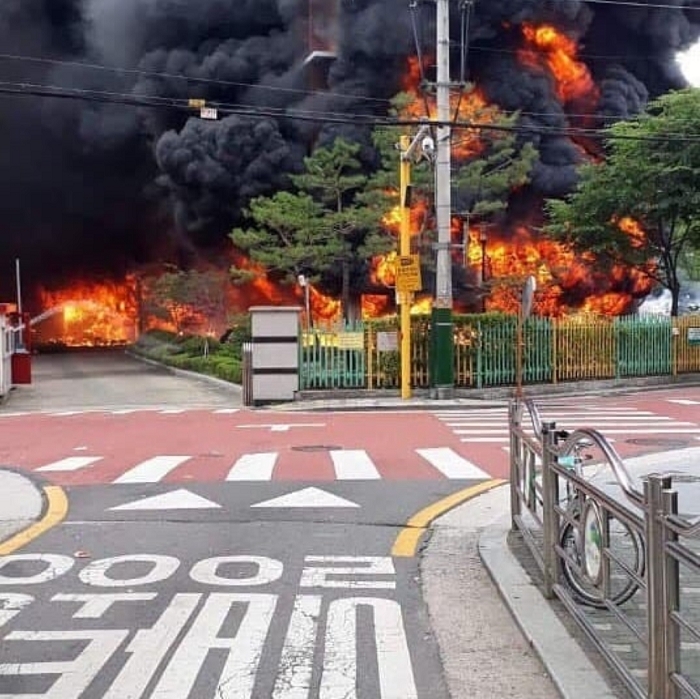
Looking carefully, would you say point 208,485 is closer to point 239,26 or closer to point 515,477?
point 515,477

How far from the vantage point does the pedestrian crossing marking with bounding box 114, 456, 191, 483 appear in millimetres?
10312

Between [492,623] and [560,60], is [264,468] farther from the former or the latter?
[560,60]

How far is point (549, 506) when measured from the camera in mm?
5289

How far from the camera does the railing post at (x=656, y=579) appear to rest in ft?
11.1

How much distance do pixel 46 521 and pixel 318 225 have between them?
25084 mm

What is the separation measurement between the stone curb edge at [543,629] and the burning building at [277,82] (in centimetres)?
3370

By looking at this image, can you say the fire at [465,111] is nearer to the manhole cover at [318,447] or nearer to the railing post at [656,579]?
the manhole cover at [318,447]

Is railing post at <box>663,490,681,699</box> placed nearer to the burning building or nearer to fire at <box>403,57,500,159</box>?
fire at <box>403,57,500,159</box>

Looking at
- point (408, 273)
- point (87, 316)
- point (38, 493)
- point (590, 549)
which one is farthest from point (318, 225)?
point (87, 316)

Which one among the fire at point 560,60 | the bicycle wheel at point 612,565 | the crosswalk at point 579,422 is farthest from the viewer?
the fire at point 560,60

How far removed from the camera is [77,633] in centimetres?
509

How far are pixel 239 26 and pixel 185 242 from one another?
37.1 ft

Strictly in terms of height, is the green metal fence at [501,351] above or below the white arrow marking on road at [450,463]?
above

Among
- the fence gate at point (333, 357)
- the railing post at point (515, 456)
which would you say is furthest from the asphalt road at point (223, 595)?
the fence gate at point (333, 357)
